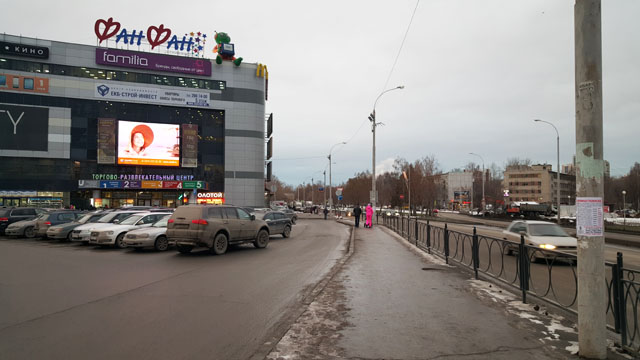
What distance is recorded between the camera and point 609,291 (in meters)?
5.38

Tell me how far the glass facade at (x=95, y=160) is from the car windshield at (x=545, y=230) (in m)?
49.5

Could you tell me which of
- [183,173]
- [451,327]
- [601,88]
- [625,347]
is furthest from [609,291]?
[183,173]

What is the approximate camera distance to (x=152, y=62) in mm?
56062

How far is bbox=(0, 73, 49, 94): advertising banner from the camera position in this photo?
165ft

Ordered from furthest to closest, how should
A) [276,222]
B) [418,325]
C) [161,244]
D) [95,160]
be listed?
[95,160], [276,222], [161,244], [418,325]

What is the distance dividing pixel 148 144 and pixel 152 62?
1127cm

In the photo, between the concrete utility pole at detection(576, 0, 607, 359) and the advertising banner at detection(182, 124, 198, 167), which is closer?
the concrete utility pole at detection(576, 0, 607, 359)

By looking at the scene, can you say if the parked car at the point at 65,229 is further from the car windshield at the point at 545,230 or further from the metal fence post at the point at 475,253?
the car windshield at the point at 545,230

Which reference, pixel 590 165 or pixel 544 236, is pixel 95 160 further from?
pixel 590 165

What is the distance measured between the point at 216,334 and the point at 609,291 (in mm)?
5288

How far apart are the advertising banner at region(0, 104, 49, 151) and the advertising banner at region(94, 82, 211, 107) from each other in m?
7.19

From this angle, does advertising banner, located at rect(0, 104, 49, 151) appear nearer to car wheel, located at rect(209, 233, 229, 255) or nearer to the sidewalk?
car wheel, located at rect(209, 233, 229, 255)

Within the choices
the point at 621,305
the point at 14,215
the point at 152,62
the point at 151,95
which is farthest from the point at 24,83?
the point at 621,305

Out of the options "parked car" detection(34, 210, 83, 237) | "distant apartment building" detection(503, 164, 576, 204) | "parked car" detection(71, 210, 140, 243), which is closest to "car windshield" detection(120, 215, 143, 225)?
"parked car" detection(71, 210, 140, 243)
